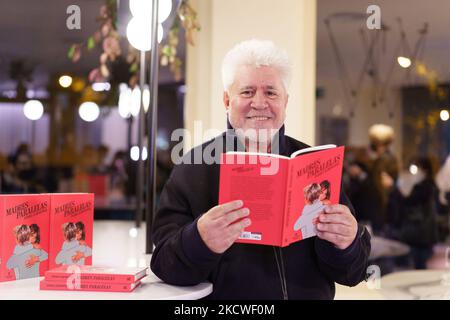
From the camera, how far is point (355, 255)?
138 centimetres

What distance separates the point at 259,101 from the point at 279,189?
0.31 m

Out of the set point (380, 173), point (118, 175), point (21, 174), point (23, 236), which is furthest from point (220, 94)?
point (21, 174)

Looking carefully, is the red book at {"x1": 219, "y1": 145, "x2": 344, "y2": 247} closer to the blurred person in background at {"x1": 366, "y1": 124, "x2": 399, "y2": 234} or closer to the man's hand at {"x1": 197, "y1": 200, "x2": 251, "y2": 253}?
the man's hand at {"x1": 197, "y1": 200, "x2": 251, "y2": 253}

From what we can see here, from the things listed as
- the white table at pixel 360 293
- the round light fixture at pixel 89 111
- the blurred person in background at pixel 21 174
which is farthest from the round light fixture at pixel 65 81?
the white table at pixel 360 293

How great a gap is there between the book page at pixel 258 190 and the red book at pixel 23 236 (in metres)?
0.52

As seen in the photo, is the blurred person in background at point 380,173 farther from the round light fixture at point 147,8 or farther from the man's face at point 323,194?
the man's face at point 323,194

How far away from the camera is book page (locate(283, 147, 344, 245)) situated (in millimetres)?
1254

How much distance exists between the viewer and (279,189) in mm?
1233

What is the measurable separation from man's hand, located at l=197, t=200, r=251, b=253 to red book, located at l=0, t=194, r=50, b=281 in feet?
1.53

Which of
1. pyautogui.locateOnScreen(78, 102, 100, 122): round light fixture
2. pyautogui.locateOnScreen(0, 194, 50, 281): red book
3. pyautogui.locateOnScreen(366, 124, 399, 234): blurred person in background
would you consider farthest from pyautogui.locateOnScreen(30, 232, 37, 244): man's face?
pyautogui.locateOnScreen(78, 102, 100, 122): round light fixture

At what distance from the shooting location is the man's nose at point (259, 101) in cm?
146
